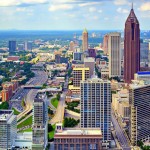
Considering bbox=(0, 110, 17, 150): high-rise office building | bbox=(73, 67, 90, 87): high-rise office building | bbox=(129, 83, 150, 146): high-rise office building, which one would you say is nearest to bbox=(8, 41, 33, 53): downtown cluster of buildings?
bbox=(73, 67, 90, 87): high-rise office building

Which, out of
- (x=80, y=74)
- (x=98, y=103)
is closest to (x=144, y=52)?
(x=80, y=74)

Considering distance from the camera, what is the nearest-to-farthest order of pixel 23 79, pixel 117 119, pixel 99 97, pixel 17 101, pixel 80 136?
pixel 80 136
pixel 99 97
pixel 117 119
pixel 17 101
pixel 23 79

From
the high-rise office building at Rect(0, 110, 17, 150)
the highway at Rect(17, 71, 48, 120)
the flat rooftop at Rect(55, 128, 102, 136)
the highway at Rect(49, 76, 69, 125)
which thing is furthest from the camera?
the highway at Rect(17, 71, 48, 120)

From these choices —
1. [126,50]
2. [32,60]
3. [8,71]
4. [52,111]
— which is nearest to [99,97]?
[52,111]

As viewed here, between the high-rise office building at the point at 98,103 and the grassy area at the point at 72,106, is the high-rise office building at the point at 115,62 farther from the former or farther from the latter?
the high-rise office building at the point at 98,103

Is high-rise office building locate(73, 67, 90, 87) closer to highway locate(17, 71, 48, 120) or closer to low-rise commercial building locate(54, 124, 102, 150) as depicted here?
highway locate(17, 71, 48, 120)

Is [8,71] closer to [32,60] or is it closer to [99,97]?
[32,60]

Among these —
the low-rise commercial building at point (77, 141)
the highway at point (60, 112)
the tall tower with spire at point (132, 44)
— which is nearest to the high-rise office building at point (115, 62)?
the tall tower with spire at point (132, 44)
